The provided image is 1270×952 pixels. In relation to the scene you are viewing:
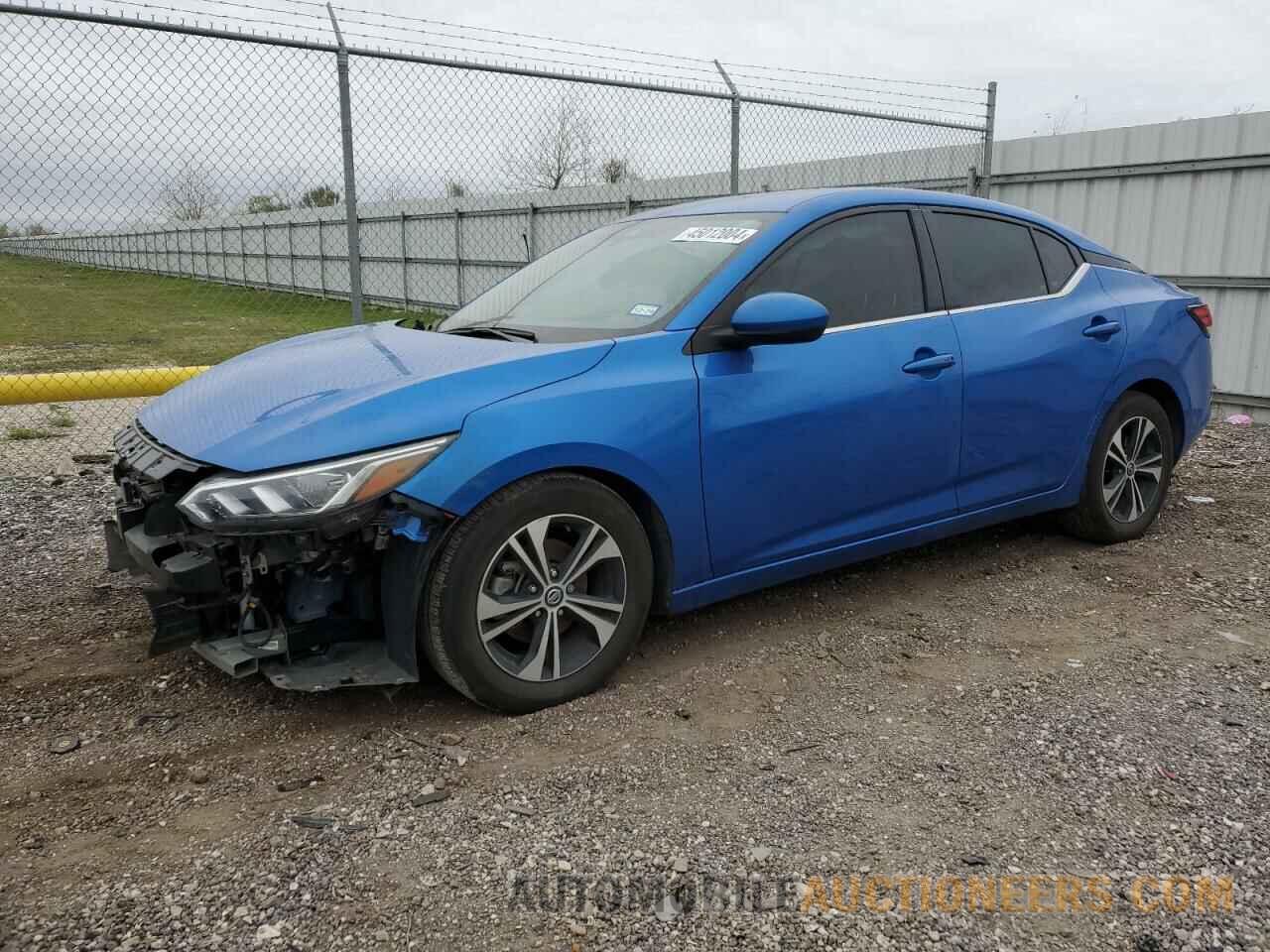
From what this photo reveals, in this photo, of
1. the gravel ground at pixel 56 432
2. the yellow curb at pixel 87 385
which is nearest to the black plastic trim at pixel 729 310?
the yellow curb at pixel 87 385

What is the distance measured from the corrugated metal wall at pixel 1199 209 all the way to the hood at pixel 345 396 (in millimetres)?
7530

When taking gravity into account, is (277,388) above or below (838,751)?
above

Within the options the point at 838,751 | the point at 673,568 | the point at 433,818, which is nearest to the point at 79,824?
the point at 433,818

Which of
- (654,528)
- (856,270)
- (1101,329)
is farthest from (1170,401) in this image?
(654,528)

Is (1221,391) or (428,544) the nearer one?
(428,544)

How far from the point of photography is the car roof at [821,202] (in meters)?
3.79

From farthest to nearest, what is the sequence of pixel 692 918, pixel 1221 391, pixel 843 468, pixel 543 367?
pixel 1221 391
pixel 843 468
pixel 543 367
pixel 692 918

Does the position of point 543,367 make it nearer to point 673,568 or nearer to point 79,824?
point 673,568

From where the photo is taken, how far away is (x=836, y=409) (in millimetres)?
3537

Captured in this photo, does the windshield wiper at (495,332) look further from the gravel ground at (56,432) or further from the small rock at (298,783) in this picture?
the gravel ground at (56,432)

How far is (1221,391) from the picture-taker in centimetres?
880

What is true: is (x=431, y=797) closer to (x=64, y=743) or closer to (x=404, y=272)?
(x=64, y=743)

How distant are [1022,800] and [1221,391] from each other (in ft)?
24.8

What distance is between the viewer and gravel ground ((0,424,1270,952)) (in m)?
2.19
